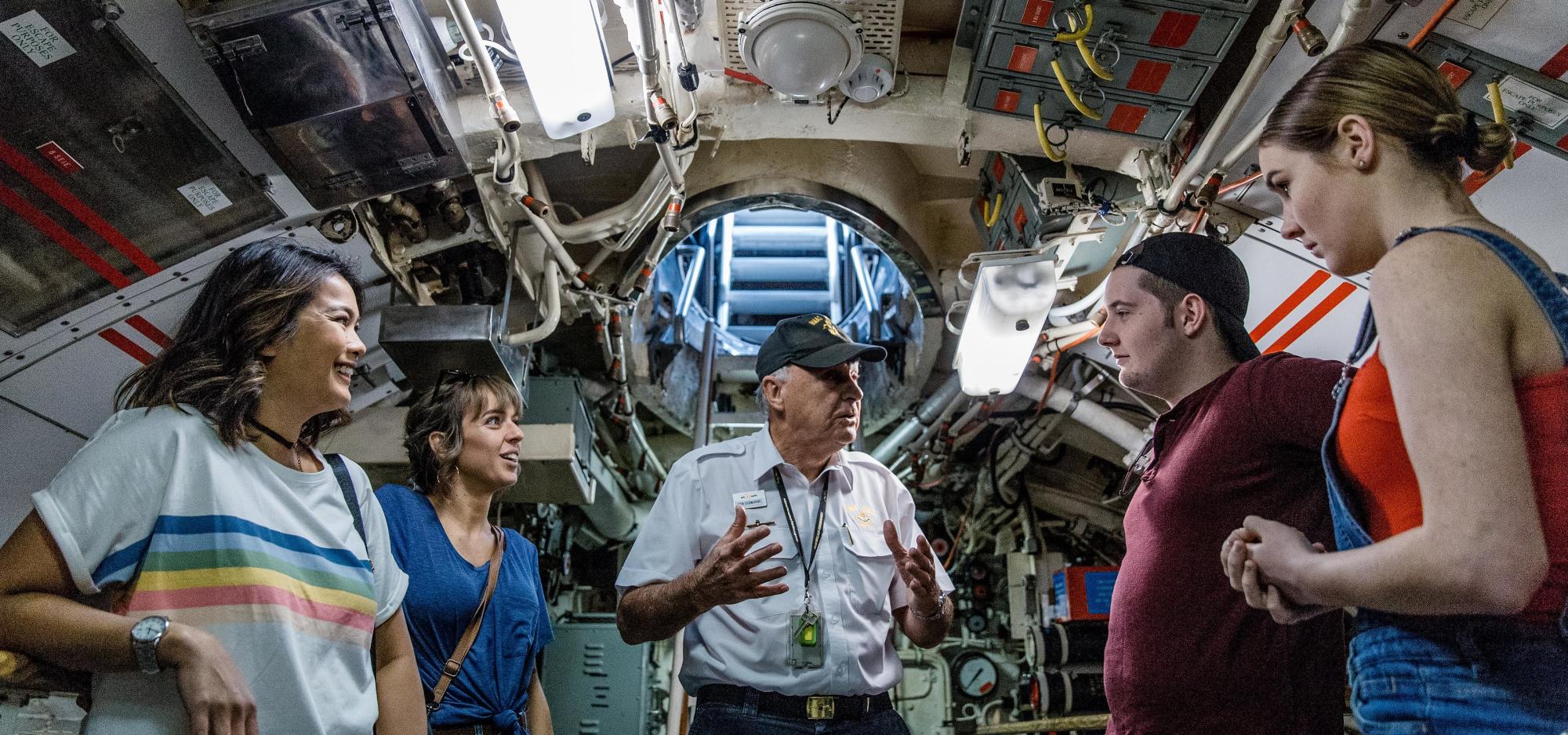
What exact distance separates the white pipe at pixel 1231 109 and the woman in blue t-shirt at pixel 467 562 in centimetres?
259

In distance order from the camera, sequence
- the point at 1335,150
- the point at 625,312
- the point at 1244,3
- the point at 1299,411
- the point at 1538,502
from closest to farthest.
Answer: the point at 1538,502, the point at 1335,150, the point at 1299,411, the point at 1244,3, the point at 625,312

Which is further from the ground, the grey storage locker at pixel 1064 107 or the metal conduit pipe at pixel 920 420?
the grey storage locker at pixel 1064 107

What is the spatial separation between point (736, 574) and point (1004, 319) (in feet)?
7.18

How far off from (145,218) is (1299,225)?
3.29 m

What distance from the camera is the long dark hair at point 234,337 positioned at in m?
1.86

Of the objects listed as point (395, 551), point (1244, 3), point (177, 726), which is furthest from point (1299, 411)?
point (395, 551)

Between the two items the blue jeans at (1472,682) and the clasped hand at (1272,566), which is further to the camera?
the clasped hand at (1272,566)

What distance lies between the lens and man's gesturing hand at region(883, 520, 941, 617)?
8.18 ft

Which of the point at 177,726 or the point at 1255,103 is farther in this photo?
the point at 1255,103

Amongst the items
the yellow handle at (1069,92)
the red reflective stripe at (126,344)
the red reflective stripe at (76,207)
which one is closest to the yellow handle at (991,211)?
the yellow handle at (1069,92)

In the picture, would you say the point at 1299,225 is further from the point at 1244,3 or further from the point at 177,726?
the point at 177,726

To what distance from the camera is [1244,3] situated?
2932mm

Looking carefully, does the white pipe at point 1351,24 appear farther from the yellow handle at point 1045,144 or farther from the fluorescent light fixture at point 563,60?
the fluorescent light fixture at point 563,60

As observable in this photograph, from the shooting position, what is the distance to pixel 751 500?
2.77 m
